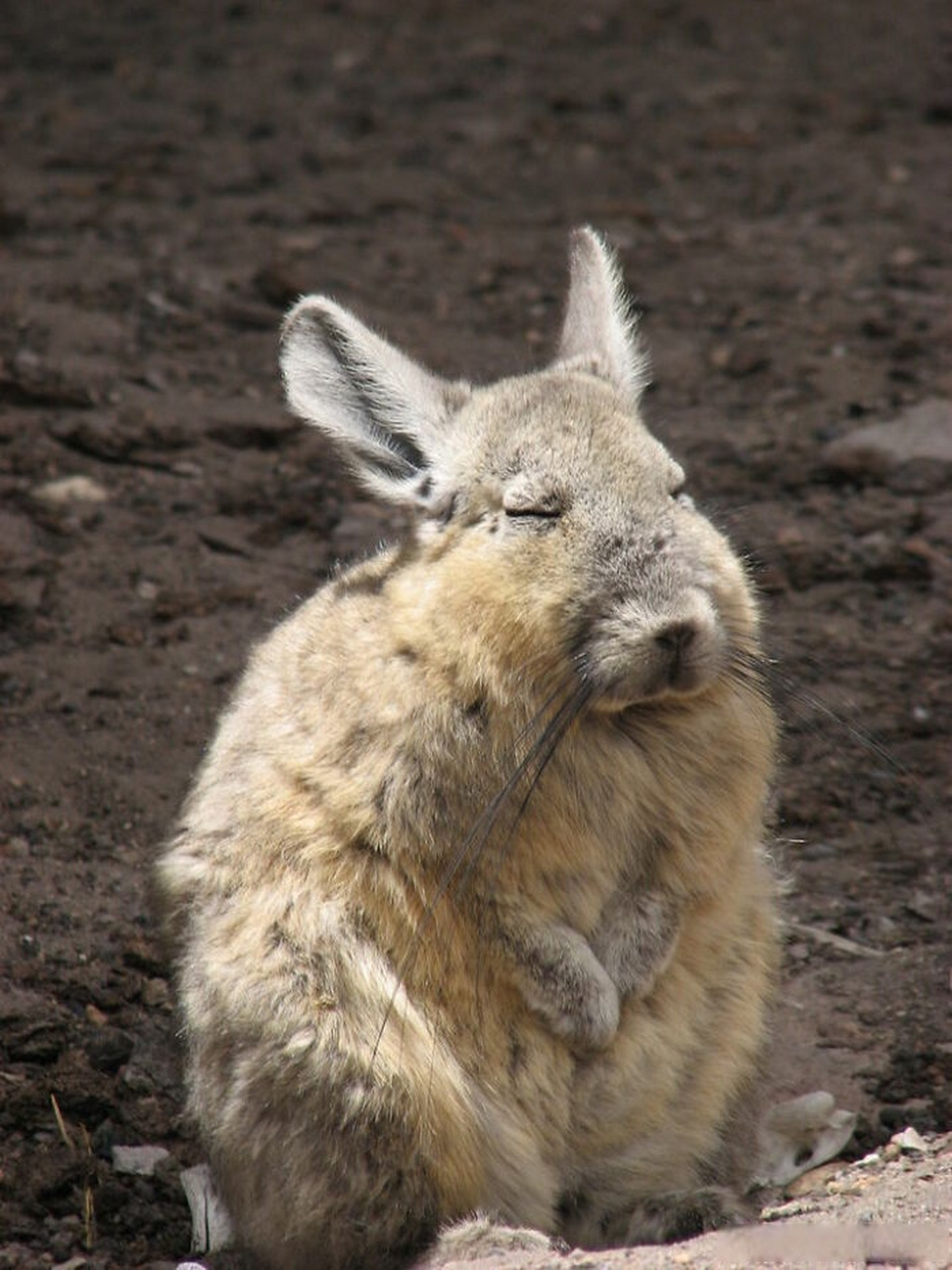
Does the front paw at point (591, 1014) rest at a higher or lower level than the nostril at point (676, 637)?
lower

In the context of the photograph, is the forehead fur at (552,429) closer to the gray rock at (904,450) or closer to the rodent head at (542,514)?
the rodent head at (542,514)

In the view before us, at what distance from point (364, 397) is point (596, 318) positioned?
0.93 m

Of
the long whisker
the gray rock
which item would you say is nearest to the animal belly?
the long whisker

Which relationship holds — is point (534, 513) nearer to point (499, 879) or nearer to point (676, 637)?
point (676, 637)

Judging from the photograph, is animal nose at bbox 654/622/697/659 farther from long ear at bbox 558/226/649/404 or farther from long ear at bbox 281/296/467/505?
long ear at bbox 558/226/649/404

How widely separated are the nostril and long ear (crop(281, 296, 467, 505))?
1024mm

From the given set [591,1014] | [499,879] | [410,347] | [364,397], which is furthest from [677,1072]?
[410,347]

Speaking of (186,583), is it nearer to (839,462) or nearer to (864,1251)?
(839,462)

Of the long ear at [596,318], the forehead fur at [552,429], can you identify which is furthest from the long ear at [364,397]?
the long ear at [596,318]

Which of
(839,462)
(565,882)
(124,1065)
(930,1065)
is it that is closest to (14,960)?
(124,1065)

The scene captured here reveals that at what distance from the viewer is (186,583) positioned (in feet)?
24.9

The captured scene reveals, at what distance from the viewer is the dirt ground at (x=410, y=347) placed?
235 inches

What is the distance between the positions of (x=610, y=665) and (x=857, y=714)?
2.60 meters

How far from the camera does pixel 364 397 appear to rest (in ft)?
18.0
